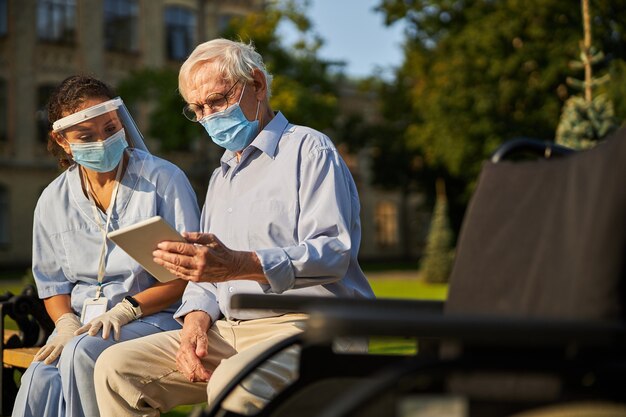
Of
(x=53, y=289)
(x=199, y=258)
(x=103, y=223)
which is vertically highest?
(x=199, y=258)

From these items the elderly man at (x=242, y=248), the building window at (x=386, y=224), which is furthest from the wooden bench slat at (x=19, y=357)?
the building window at (x=386, y=224)

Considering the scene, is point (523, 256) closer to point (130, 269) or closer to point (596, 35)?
point (130, 269)

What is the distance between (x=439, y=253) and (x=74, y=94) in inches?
1024

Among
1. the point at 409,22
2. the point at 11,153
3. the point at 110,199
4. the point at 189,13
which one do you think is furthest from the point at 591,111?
the point at 189,13

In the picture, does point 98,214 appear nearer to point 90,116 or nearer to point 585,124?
point 90,116

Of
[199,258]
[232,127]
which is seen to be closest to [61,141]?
[232,127]

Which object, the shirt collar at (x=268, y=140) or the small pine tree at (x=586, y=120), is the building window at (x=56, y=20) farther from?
the shirt collar at (x=268, y=140)

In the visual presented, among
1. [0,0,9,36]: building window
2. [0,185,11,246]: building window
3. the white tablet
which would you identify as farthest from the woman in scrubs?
[0,0,9,36]: building window

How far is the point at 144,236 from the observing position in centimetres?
323

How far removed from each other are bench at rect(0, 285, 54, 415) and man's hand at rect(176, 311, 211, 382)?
1.39 m

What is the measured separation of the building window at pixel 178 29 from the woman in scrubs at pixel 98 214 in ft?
111

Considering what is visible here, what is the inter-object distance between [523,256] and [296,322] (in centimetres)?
136

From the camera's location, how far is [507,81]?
29547mm

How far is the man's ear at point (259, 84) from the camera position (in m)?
3.98
